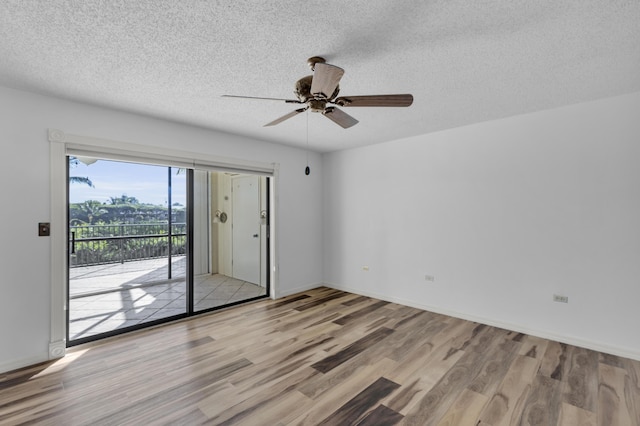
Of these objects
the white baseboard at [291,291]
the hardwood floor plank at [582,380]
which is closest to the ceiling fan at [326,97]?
the hardwood floor plank at [582,380]

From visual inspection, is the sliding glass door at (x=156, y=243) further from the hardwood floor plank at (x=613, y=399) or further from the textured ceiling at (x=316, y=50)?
the hardwood floor plank at (x=613, y=399)

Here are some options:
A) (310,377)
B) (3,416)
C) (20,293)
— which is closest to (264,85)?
(310,377)

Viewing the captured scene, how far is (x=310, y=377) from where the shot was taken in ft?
8.03

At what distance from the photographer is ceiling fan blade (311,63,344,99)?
1.65 meters

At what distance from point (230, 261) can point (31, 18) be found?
4.37m

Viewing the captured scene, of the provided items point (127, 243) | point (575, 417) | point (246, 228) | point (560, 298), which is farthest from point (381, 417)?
point (127, 243)

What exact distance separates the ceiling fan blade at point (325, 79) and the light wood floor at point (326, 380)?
2.22 meters

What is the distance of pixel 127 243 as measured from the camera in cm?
431

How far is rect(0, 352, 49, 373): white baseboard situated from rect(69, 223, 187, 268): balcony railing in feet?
5.02

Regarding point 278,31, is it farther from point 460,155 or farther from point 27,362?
point 27,362

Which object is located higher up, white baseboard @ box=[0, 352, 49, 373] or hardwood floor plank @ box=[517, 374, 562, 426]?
white baseboard @ box=[0, 352, 49, 373]

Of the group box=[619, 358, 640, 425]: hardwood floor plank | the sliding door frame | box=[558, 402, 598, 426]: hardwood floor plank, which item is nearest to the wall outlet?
box=[619, 358, 640, 425]: hardwood floor plank

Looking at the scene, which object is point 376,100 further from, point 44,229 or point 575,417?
point 44,229

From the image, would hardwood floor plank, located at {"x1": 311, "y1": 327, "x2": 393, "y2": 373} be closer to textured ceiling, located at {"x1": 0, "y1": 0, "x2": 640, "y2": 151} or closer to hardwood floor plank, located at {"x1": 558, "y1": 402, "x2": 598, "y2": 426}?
hardwood floor plank, located at {"x1": 558, "y1": 402, "x2": 598, "y2": 426}
